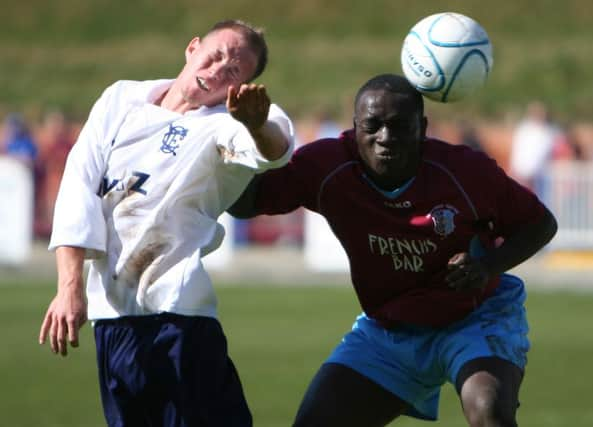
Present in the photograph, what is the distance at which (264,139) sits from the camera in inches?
212

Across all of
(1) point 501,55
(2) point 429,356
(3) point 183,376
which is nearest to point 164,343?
(3) point 183,376

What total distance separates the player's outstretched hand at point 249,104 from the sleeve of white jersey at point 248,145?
0.47ft

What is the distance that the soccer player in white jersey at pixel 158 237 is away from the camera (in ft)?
18.3

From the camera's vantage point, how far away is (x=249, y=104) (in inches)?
207

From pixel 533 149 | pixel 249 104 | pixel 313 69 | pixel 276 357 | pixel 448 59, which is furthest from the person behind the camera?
pixel 313 69

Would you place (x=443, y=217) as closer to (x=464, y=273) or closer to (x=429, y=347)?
(x=464, y=273)

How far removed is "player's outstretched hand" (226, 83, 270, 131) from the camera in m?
5.23

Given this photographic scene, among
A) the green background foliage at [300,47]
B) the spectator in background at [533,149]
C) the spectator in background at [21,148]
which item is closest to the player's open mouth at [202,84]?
the spectator in background at [533,149]

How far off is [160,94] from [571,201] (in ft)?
53.6

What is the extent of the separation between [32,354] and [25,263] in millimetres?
7938

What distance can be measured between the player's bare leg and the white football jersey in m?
1.23

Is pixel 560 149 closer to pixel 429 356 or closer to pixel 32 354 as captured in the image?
pixel 32 354

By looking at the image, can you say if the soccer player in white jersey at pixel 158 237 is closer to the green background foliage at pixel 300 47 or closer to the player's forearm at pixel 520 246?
the player's forearm at pixel 520 246

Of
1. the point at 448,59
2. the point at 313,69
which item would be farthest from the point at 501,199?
the point at 313,69
